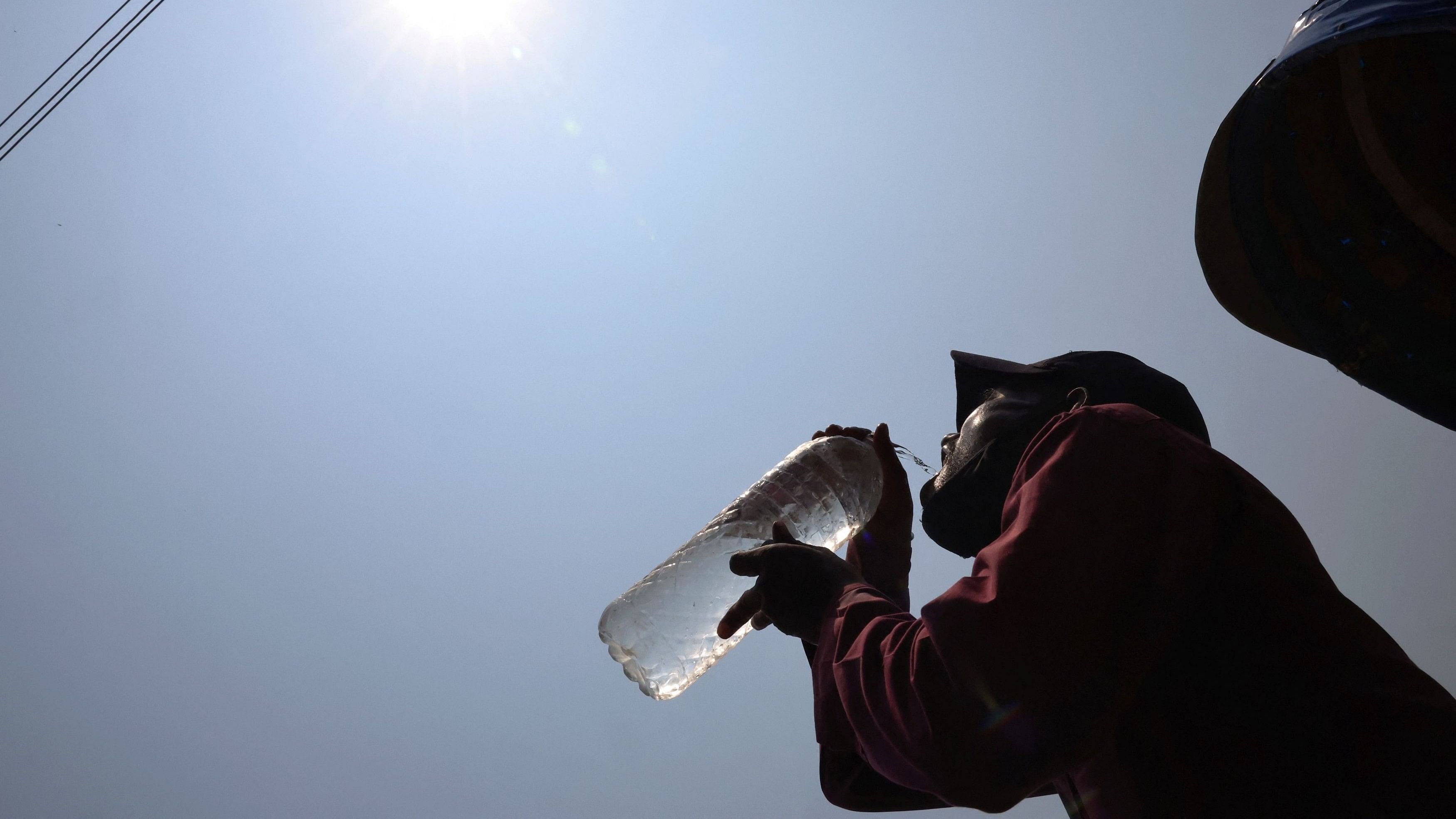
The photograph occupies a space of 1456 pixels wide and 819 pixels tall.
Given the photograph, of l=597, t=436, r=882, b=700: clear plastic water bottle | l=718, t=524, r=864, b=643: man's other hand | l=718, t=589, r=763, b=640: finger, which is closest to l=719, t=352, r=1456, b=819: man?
l=718, t=524, r=864, b=643: man's other hand

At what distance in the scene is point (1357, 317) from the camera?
1734 millimetres

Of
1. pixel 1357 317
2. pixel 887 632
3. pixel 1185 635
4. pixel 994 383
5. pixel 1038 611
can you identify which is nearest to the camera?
pixel 1038 611

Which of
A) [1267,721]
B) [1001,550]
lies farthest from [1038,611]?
[1267,721]

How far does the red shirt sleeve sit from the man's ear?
53 centimetres

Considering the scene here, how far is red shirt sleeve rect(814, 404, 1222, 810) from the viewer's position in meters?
1.32

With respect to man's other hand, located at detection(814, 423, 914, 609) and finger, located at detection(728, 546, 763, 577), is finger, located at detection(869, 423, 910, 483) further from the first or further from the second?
finger, located at detection(728, 546, 763, 577)

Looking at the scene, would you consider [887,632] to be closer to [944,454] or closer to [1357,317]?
[944,454]

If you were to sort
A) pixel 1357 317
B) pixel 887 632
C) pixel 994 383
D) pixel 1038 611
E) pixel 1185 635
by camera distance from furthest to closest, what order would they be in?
1. pixel 994 383
2. pixel 1357 317
3. pixel 887 632
4. pixel 1185 635
5. pixel 1038 611

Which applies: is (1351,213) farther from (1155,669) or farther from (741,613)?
(741,613)

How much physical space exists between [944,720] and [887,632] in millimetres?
243

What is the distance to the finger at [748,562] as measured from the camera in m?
1.94

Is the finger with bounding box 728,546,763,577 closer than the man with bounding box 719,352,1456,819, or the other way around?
the man with bounding box 719,352,1456,819

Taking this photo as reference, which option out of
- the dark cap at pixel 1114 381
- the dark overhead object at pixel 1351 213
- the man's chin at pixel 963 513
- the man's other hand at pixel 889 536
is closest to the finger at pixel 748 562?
the man's chin at pixel 963 513

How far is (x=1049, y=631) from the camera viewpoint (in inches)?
51.9
